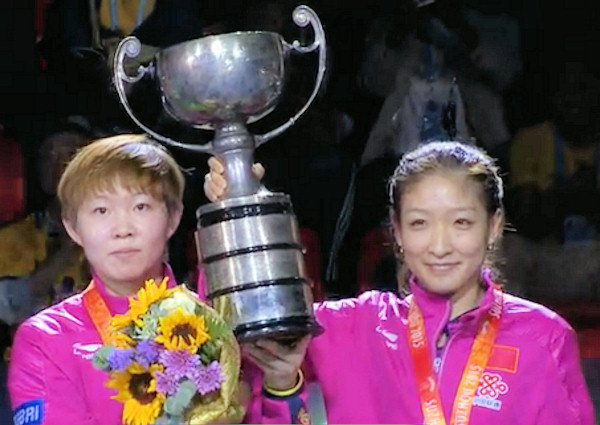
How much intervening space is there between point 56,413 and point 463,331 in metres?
0.60

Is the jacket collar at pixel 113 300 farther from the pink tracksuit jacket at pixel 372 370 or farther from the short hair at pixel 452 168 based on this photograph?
the short hair at pixel 452 168

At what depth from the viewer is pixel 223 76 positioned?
169cm

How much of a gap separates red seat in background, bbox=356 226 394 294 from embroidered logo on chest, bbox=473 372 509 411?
2.88 meters

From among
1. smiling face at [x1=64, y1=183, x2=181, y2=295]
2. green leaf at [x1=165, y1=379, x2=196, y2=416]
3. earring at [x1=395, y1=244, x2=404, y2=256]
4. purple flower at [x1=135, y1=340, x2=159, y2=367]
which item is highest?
smiling face at [x1=64, y1=183, x2=181, y2=295]

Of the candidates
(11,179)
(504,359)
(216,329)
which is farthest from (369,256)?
(216,329)

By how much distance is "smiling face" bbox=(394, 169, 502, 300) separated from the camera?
184cm

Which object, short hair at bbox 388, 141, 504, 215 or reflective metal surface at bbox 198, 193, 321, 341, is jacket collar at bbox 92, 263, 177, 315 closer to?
reflective metal surface at bbox 198, 193, 321, 341

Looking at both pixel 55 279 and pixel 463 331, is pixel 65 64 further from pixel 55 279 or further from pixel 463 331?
pixel 463 331

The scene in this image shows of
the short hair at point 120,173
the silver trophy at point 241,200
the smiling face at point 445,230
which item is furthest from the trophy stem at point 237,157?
the smiling face at point 445,230

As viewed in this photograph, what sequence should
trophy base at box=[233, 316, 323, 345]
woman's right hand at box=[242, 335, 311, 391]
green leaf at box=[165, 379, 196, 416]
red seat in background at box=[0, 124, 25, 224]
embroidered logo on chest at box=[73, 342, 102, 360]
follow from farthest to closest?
red seat in background at box=[0, 124, 25, 224]
embroidered logo on chest at box=[73, 342, 102, 360]
woman's right hand at box=[242, 335, 311, 391]
trophy base at box=[233, 316, 323, 345]
green leaf at box=[165, 379, 196, 416]

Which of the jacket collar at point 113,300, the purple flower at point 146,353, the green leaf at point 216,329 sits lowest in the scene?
the purple flower at point 146,353

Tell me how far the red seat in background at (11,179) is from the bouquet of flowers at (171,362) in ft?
10.5

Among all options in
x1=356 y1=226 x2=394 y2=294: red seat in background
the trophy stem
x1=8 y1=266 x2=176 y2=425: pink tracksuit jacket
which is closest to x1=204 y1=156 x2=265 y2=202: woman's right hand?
the trophy stem

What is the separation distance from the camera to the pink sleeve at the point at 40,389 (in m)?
1.81
